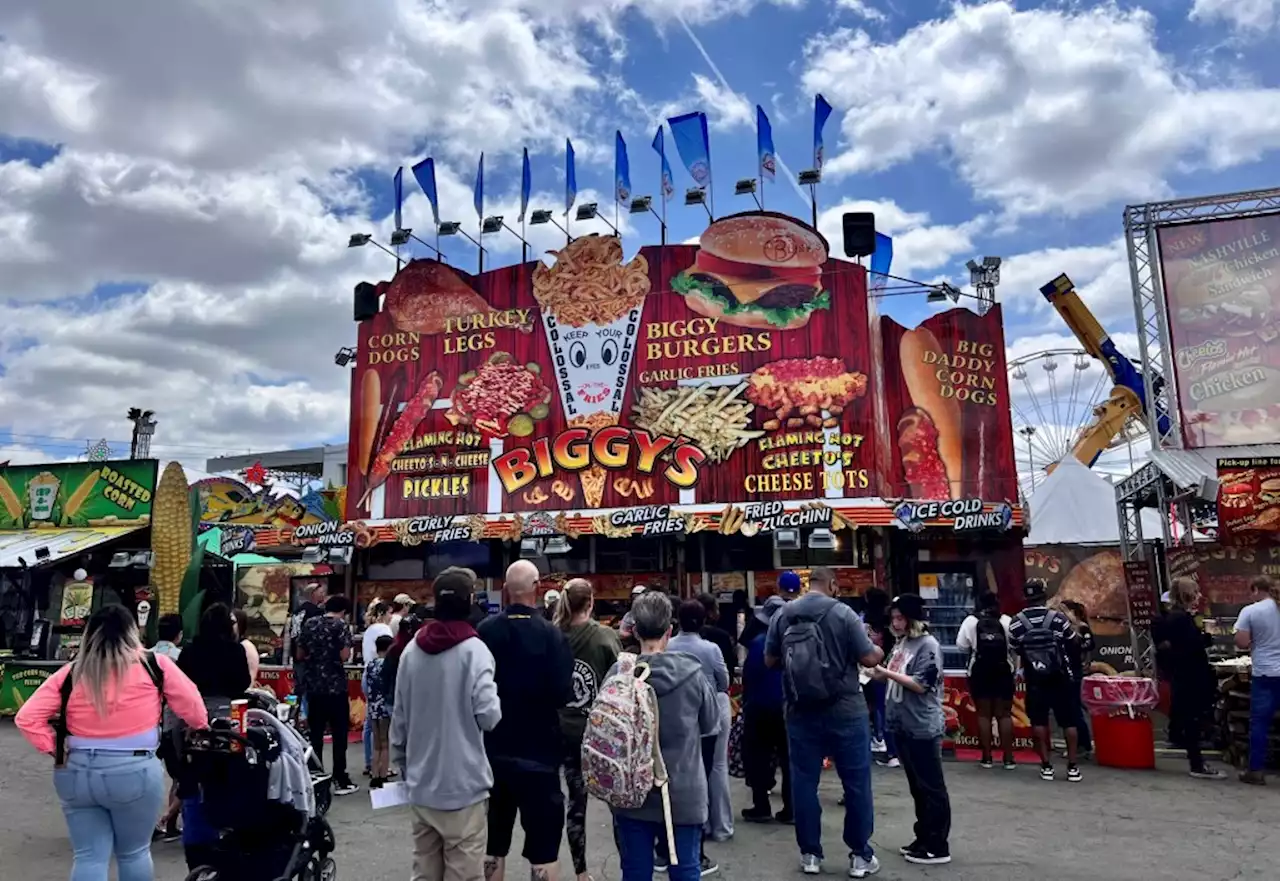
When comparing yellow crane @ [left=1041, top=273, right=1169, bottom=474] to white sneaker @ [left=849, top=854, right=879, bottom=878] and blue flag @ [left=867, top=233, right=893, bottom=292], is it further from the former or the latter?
white sneaker @ [left=849, top=854, right=879, bottom=878]

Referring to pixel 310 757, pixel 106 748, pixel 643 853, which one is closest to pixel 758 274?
pixel 310 757

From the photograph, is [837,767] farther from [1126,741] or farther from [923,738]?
[1126,741]

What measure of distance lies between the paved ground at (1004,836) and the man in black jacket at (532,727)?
1.54m

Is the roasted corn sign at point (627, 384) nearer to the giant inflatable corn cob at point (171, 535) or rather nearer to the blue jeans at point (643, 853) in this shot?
the giant inflatable corn cob at point (171, 535)

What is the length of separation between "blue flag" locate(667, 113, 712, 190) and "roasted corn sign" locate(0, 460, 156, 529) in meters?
13.9

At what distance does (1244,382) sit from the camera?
48.4 ft

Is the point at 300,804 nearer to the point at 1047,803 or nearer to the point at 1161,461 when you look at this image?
the point at 1047,803

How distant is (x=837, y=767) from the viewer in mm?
5844

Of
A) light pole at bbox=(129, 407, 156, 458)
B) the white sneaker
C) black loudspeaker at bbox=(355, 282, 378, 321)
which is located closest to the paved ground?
the white sneaker

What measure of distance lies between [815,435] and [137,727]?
616 inches

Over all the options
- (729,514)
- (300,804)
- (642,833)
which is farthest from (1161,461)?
(300,804)

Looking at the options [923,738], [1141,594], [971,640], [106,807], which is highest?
[1141,594]

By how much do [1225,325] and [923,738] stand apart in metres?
12.2

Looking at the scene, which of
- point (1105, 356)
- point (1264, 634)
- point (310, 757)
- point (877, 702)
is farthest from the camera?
point (1105, 356)
